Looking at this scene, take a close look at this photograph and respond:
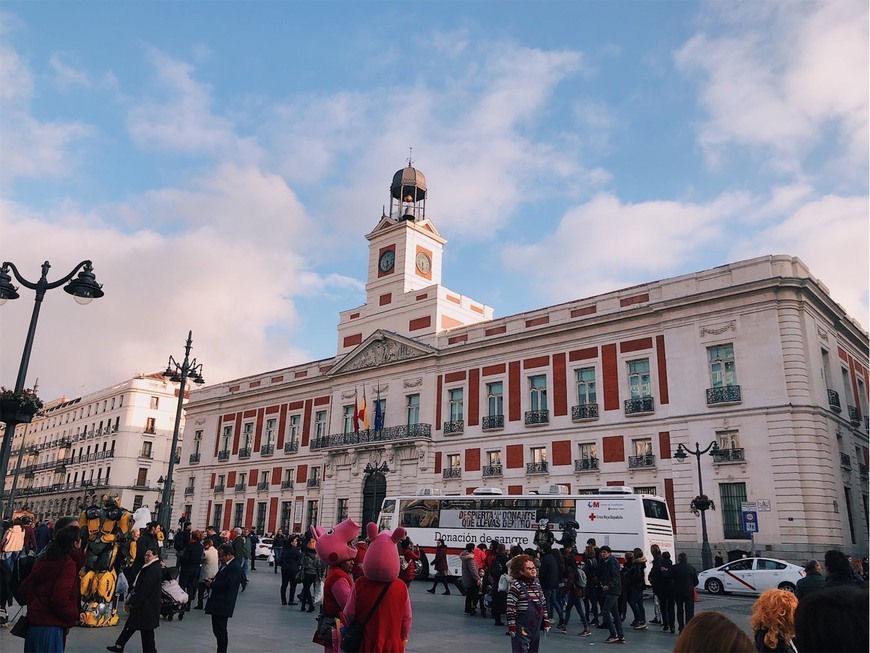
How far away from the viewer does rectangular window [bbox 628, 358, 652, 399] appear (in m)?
30.9

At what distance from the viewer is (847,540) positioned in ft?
87.3

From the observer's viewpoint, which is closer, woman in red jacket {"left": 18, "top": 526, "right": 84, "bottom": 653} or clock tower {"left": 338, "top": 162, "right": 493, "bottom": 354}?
woman in red jacket {"left": 18, "top": 526, "right": 84, "bottom": 653}

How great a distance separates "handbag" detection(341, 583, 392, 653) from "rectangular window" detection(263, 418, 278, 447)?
4265 centimetres

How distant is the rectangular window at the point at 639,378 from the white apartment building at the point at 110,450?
157 ft

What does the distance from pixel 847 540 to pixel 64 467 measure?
239 feet

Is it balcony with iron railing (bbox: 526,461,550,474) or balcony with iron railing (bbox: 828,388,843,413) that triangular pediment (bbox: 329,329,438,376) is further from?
balcony with iron railing (bbox: 828,388,843,413)

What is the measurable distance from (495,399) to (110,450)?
156 feet

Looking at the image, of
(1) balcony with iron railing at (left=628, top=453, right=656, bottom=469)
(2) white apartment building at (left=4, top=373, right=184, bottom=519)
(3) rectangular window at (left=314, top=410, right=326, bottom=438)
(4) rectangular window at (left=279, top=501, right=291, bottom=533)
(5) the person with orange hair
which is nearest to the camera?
(5) the person with orange hair

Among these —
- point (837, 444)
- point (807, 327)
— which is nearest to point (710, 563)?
point (837, 444)

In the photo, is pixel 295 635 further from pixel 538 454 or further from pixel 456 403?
pixel 456 403

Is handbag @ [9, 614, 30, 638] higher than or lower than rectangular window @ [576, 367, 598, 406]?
lower

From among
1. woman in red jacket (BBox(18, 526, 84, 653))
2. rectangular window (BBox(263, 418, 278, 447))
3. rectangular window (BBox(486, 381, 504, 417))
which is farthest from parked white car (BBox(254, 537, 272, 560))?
woman in red jacket (BBox(18, 526, 84, 653))

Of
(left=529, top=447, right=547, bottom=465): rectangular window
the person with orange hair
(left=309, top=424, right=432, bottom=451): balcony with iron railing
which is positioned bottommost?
the person with orange hair

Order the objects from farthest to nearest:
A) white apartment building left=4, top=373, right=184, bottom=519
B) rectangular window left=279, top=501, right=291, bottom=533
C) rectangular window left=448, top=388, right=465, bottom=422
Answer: white apartment building left=4, top=373, right=184, bottom=519
rectangular window left=279, top=501, right=291, bottom=533
rectangular window left=448, top=388, right=465, bottom=422
